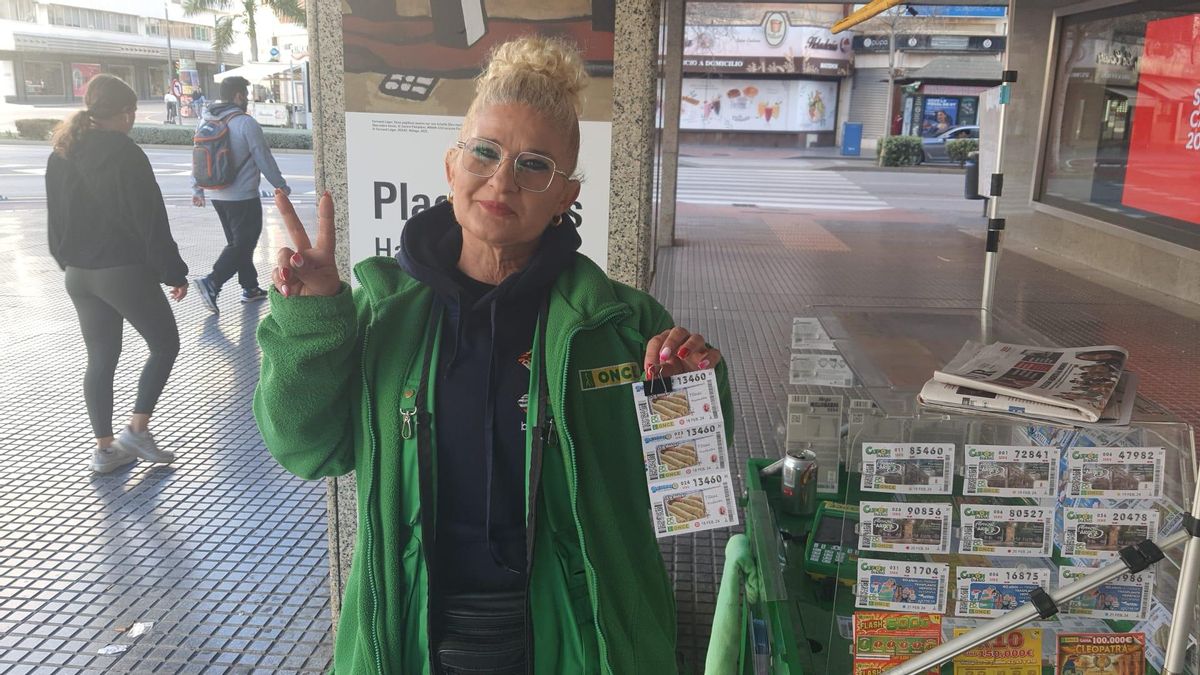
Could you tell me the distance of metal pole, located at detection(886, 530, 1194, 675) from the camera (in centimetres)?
183

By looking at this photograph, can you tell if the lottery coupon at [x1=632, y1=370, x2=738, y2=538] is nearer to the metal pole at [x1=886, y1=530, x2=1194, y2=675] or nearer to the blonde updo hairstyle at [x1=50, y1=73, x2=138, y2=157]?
the metal pole at [x1=886, y1=530, x2=1194, y2=675]

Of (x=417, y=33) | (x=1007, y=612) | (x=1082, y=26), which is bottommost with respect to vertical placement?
(x=1007, y=612)

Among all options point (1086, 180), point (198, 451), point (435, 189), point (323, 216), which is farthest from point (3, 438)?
point (1086, 180)

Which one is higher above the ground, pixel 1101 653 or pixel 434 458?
pixel 434 458

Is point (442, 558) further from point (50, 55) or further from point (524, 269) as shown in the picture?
point (50, 55)

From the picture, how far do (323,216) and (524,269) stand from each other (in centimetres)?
38

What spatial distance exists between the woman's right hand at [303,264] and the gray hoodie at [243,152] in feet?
21.3

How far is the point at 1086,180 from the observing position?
37.8ft

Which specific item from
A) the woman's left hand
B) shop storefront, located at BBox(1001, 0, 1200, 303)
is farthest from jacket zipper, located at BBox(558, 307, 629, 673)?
shop storefront, located at BBox(1001, 0, 1200, 303)

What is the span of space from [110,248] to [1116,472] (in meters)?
4.53

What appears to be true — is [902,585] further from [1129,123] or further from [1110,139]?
[1110,139]

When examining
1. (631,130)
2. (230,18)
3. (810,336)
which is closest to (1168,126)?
(810,336)

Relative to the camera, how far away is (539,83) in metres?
1.68

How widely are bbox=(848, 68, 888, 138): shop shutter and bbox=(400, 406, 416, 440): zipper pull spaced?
1483 inches
